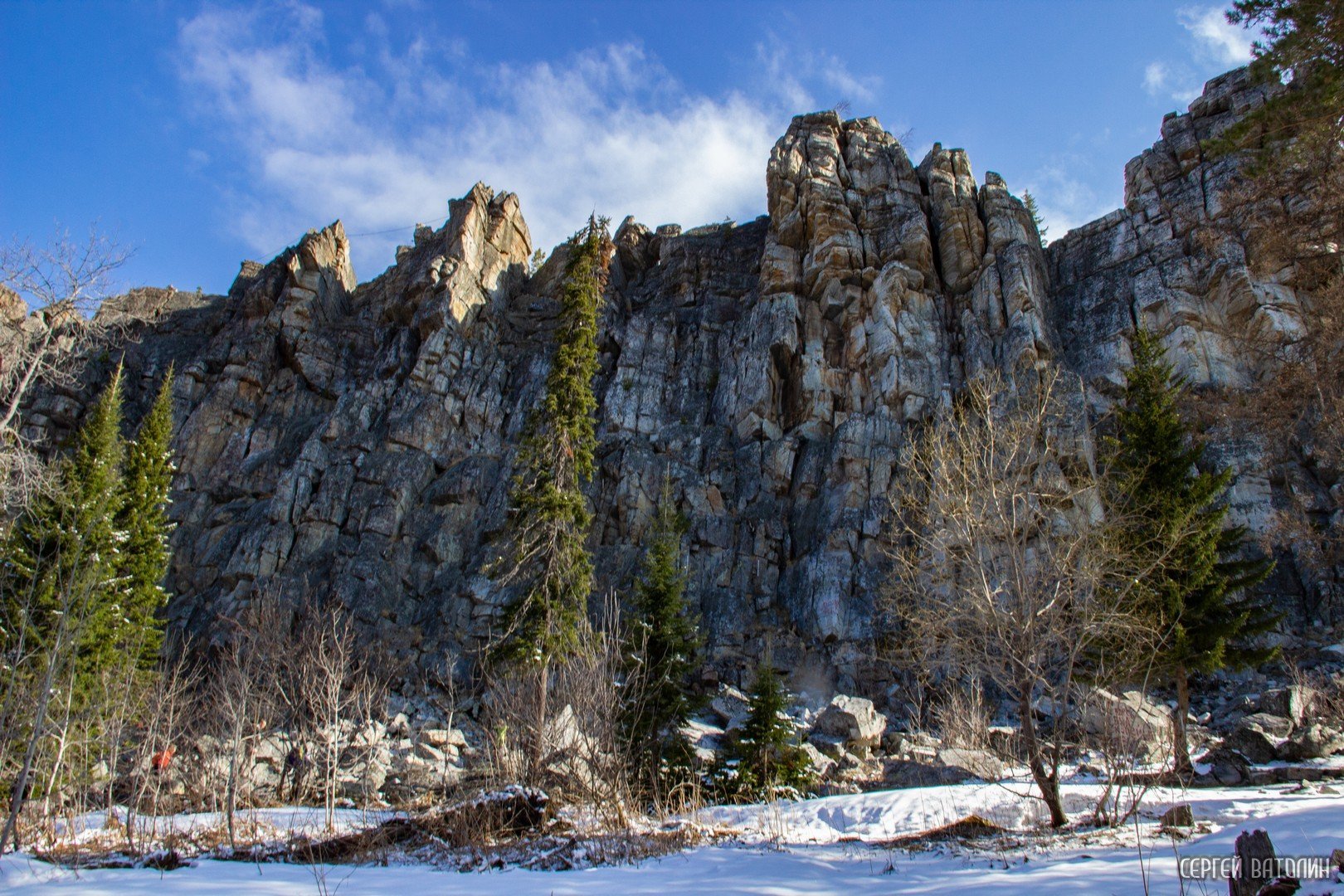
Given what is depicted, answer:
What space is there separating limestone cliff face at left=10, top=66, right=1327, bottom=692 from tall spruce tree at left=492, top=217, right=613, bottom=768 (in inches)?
640

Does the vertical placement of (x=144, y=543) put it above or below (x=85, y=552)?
above

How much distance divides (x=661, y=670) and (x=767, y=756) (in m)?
3.42

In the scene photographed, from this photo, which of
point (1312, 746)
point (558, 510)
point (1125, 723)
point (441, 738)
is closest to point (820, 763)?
point (1125, 723)

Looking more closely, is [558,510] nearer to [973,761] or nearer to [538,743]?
[538,743]

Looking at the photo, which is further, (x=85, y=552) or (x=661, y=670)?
(x=85, y=552)

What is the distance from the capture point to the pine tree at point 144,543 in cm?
2453

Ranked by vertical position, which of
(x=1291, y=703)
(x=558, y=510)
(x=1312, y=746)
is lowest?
(x=1312, y=746)

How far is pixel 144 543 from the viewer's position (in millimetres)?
26141

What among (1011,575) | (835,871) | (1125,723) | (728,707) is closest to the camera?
(835,871)

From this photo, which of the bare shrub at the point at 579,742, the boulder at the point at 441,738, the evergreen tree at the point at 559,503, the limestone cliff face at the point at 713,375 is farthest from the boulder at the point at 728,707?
the bare shrub at the point at 579,742

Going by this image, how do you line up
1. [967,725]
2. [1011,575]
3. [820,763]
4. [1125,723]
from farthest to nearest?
[820,763] → [967,725] → [1125,723] → [1011,575]

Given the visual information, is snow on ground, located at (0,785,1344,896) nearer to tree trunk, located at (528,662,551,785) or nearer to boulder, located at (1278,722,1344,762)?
tree trunk, located at (528,662,551,785)

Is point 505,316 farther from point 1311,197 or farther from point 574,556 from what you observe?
point 1311,197

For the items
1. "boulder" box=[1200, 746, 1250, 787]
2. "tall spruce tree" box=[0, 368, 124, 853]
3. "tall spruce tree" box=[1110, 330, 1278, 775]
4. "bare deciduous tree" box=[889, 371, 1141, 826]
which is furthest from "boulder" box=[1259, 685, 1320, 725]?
"tall spruce tree" box=[0, 368, 124, 853]
